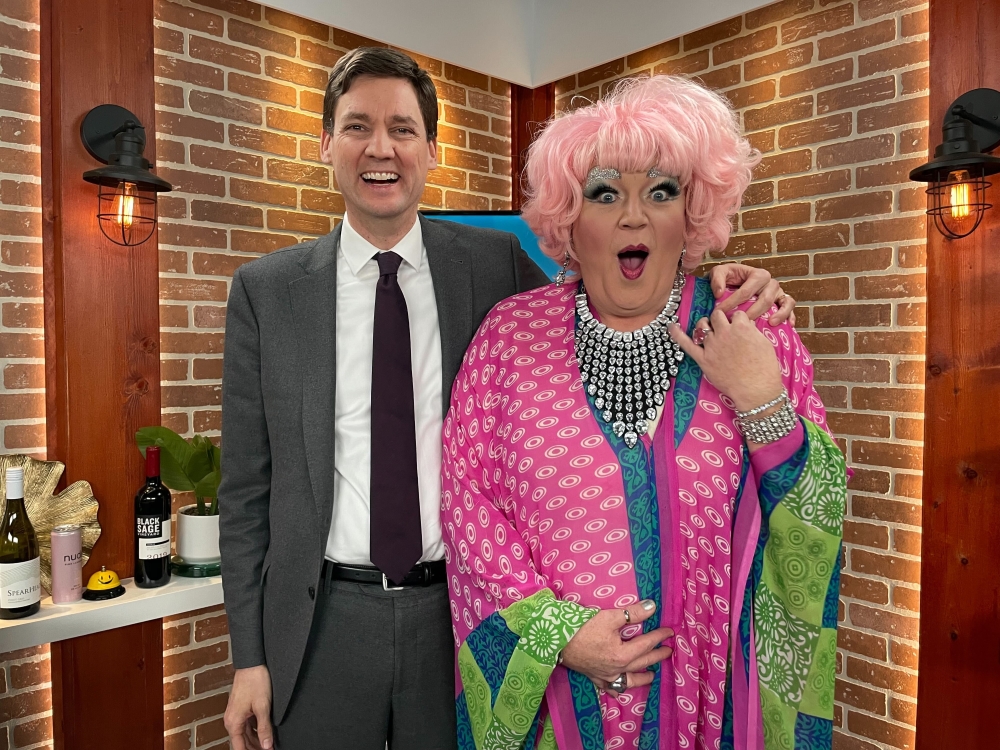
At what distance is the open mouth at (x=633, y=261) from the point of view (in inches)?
54.4

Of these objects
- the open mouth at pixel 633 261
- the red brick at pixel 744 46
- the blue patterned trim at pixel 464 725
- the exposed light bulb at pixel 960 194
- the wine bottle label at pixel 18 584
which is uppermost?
the red brick at pixel 744 46

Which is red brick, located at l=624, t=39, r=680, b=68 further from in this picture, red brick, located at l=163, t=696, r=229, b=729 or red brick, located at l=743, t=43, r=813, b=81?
red brick, located at l=163, t=696, r=229, b=729

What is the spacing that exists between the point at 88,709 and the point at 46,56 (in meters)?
2.10

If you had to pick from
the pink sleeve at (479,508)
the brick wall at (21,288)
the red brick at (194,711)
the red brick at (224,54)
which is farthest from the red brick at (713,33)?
the red brick at (194,711)

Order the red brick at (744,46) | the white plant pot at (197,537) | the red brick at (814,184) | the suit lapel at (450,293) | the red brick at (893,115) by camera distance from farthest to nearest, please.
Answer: the red brick at (744,46) → the red brick at (814,184) → the red brick at (893,115) → the white plant pot at (197,537) → the suit lapel at (450,293)

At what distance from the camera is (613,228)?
4.51 ft

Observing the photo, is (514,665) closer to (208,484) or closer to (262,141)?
(208,484)

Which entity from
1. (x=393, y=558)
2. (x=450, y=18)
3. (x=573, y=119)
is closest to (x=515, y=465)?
(x=393, y=558)

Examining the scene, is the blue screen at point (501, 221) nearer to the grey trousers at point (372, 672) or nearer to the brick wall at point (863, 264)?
the brick wall at point (863, 264)

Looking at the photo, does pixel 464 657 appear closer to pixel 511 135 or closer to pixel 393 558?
pixel 393 558

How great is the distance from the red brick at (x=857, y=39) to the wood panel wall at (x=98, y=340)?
237 cm

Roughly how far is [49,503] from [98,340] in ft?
1.75

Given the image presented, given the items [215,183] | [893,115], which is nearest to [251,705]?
[215,183]

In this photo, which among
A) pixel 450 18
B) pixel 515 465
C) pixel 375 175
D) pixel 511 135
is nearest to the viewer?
pixel 515 465
